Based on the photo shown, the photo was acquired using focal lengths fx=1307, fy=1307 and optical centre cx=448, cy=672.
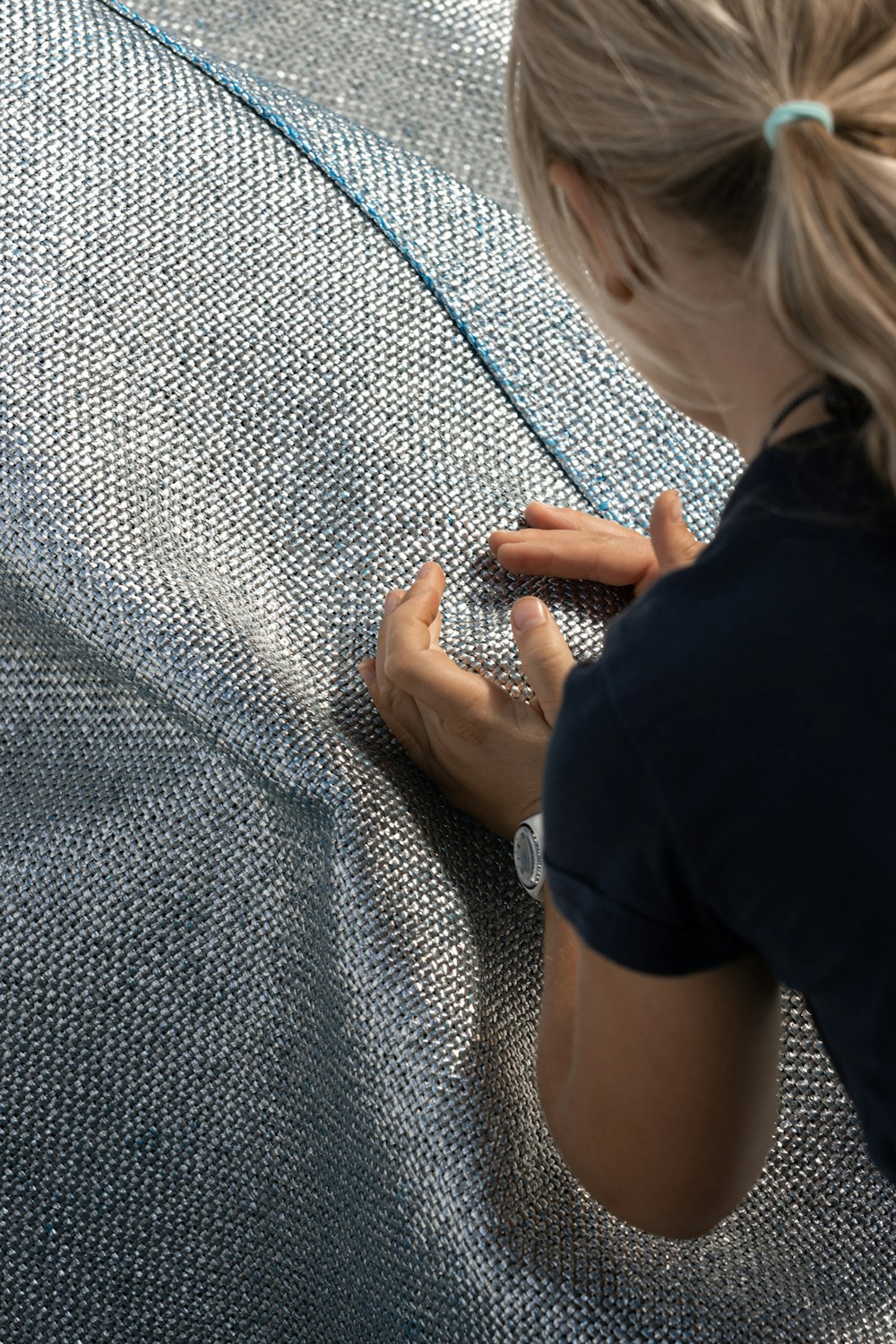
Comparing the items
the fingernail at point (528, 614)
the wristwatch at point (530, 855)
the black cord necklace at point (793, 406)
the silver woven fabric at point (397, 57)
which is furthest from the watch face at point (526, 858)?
the silver woven fabric at point (397, 57)

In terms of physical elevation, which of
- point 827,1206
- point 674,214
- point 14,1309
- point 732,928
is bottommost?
point 827,1206

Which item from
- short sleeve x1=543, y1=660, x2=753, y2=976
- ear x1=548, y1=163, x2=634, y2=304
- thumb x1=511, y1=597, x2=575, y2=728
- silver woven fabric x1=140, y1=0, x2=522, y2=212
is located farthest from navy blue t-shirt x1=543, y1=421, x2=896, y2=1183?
silver woven fabric x1=140, y1=0, x2=522, y2=212

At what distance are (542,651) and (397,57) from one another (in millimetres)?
601

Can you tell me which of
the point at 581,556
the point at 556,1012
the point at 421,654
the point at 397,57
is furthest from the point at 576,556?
the point at 397,57

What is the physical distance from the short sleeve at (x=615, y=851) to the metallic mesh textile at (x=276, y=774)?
200 millimetres

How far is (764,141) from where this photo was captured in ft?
1.28

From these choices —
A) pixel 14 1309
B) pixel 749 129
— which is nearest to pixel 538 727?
pixel 749 129

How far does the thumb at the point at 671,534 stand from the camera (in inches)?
26.2

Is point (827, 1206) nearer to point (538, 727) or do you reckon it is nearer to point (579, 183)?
point (538, 727)

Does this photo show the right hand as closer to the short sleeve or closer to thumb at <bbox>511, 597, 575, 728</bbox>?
thumb at <bbox>511, 597, 575, 728</bbox>

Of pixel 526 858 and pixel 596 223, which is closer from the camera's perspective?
pixel 596 223

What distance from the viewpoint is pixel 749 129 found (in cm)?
39

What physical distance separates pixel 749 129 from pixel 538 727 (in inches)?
12.3

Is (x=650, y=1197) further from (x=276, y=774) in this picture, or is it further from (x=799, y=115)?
(x=799, y=115)
